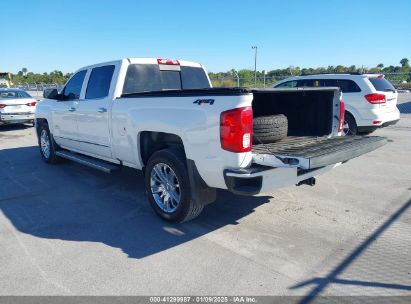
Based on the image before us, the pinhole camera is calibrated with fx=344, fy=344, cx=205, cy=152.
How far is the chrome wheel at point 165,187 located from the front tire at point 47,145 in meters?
3.82

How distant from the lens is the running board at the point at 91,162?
5.12 metres

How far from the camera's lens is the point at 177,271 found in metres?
3.16

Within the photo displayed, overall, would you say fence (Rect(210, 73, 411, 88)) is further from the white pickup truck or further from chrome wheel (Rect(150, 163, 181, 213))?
chrome wheel (Rect(150, 163, 181, 213))

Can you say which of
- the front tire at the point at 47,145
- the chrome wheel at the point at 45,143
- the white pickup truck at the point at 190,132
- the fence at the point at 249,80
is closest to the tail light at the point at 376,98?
the white pickup truck at the point at 190,132

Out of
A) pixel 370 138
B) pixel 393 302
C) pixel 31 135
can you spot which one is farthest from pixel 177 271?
pixel 31 135

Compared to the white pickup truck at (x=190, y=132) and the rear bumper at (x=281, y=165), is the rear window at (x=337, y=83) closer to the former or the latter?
the white pickup truck at (x=190, y=132)

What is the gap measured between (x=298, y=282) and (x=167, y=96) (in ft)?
7.76

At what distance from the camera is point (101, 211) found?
15.3ft

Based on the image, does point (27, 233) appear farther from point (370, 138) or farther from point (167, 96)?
point (370, 138)

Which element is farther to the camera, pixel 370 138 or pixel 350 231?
pixel 370 138

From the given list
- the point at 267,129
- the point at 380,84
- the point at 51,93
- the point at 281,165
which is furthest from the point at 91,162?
the point at 380,84

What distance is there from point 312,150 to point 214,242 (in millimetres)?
1423

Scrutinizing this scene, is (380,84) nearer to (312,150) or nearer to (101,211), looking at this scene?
(312,150)

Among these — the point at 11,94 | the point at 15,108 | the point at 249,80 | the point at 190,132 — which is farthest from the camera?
the point at 249,80
